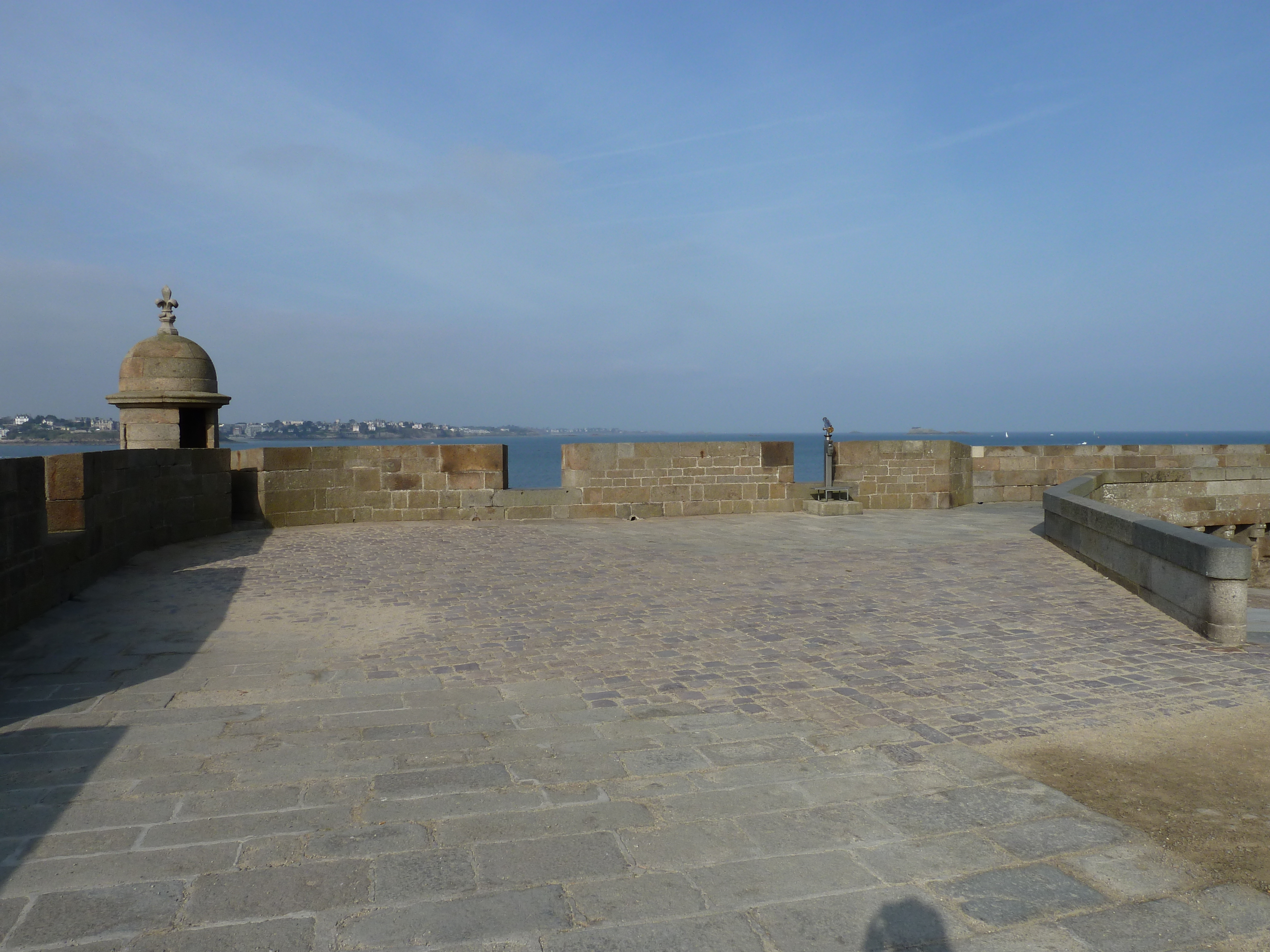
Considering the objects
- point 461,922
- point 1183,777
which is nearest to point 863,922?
point 461,922

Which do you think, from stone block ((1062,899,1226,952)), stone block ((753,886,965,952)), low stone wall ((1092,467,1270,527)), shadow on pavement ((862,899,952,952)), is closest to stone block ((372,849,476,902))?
stone block ((753,886,965,952))

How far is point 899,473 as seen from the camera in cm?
1608

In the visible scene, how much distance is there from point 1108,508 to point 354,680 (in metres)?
7.45

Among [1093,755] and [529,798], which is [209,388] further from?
[1093,755]

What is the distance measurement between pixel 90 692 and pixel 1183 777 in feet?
18.2

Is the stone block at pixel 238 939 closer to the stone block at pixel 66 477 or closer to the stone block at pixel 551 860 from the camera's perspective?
the stone block at pixel 551 860

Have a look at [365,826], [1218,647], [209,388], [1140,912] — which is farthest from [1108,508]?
[209,388]

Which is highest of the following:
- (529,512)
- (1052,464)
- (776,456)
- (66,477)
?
(776,456)

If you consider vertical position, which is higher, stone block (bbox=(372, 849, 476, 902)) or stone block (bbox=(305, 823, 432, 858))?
stone block (bbox=(305, 823, 432, 858))

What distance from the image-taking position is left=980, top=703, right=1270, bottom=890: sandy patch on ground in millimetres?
3070

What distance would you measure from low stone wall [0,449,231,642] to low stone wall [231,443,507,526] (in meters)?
0.62

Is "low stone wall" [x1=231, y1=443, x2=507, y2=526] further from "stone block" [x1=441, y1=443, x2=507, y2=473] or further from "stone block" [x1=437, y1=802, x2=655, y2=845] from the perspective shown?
"stone block" [x1=437, y1=802, x2=655, y2=845]

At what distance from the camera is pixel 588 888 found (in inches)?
107

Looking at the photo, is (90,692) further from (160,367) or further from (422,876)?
(160,367)
